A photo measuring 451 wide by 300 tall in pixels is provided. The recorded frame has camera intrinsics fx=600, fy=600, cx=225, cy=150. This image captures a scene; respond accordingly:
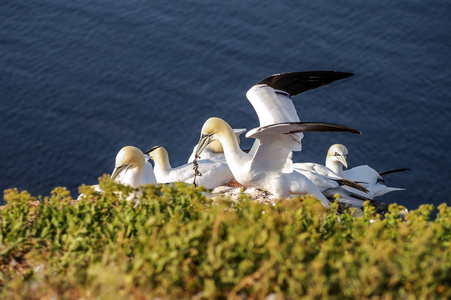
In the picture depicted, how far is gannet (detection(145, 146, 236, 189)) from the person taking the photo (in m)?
9.79

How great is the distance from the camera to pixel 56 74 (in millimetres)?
14008

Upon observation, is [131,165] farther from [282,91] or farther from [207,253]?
[207,253]

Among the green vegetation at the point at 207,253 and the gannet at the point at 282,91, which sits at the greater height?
the gannet at the point at 282,91

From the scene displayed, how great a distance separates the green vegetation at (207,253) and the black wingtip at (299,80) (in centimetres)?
379

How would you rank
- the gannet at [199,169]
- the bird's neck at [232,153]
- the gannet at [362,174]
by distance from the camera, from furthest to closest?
the gannet at [362,174] < the gannet at [199,169] < the bird's neck at [232,153]

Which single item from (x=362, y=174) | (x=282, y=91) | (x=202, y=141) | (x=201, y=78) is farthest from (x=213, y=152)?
(x=201, y=78)

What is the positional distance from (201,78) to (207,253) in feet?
31.9

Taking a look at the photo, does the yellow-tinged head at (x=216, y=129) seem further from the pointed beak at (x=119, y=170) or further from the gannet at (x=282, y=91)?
the pointed beak at (x=119, y=170)

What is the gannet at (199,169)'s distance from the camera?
9789 mm

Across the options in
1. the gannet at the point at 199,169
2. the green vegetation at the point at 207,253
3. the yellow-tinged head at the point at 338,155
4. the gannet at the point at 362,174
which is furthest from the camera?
the yellow-tinged head at the point at 338,155

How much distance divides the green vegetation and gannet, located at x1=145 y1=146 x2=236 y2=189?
4100 mm

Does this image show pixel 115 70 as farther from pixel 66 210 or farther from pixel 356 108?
pixel 66 210

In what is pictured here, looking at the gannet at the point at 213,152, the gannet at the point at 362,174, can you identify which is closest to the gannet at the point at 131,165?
the gannet at the point at 213,152

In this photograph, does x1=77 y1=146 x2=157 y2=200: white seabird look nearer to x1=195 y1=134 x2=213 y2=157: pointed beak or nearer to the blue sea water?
x1=195 y1=134 x2=213 y2=157: pointed beak
